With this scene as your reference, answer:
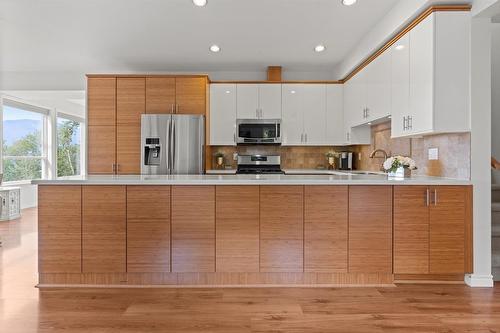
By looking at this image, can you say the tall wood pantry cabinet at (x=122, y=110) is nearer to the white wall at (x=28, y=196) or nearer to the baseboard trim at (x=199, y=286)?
the baseboard trim at (x=199, y=286)

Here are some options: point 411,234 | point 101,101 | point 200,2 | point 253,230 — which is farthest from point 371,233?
point 101,101

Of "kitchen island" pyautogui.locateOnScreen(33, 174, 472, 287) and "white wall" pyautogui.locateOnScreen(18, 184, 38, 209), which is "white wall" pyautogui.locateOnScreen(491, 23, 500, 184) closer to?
"kitchen island" pyautogui.locateOnScreen(33, 174, 472, 287)

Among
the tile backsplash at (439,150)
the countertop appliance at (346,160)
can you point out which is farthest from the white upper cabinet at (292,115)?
the tile backsplash at (439,150)

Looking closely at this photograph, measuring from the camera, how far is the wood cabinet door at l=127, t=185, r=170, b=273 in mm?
2992

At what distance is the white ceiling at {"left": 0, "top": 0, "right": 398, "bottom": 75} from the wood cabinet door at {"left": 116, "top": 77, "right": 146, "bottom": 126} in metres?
0.36

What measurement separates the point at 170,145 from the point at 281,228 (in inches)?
111

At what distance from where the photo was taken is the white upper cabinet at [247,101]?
5.78 meters

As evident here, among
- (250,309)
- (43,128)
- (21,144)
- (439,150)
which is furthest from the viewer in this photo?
(43,128)

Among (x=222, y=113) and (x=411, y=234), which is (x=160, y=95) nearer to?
(x=222, y=113)

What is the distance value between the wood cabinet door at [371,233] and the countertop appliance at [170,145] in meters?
2.86

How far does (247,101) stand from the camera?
19.0 feet

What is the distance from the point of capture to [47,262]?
298cm

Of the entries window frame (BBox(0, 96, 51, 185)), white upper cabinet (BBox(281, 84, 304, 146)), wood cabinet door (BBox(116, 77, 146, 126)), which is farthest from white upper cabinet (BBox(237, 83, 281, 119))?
window frame (BBox(0, 96, 51, 185))

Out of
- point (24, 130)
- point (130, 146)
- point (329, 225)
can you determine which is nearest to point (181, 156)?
point (130, 146)
